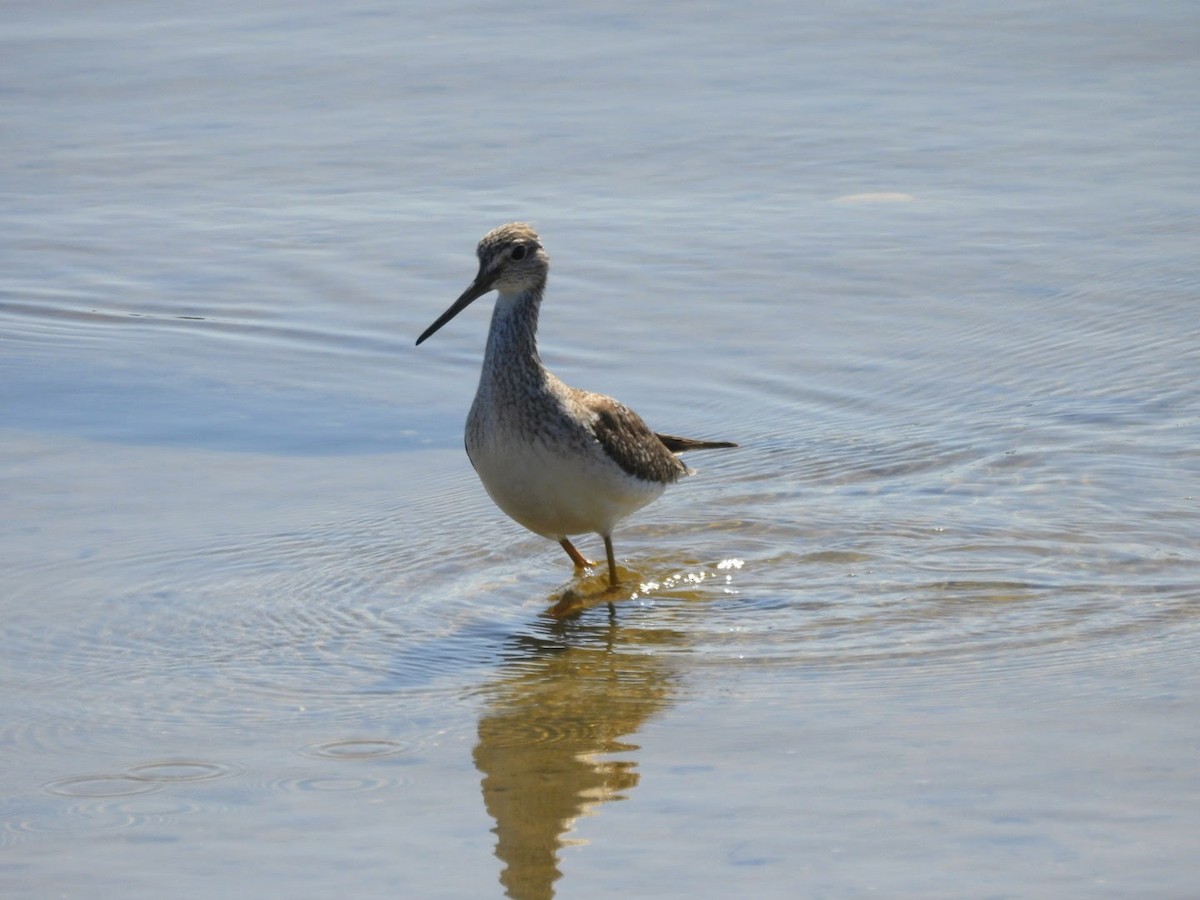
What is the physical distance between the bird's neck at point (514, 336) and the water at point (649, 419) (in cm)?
99

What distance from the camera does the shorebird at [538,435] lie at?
7.54m

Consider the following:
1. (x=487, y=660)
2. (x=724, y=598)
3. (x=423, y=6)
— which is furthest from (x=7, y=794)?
(x=423, y=6)

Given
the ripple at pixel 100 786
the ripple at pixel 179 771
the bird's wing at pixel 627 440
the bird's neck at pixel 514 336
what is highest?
the bird's neck at pixel 514 336

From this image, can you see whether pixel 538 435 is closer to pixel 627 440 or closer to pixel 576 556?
pixel 627 440

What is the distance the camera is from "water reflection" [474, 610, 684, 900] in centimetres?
516

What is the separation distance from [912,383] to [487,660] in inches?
162

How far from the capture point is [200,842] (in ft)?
16.6

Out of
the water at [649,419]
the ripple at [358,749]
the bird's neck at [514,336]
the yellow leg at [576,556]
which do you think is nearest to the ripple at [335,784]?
the water at [649,419]

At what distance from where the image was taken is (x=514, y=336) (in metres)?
7.81

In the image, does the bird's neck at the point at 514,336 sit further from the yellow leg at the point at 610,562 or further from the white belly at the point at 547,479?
the yellow leg at the point at 610,562

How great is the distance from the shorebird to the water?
42 centimetres

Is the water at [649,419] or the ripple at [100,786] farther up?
the water at [649,419]

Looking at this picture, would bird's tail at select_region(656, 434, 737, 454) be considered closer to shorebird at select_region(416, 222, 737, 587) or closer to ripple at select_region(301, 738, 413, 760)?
shorebird at select_region(416, 222, 737, 587)

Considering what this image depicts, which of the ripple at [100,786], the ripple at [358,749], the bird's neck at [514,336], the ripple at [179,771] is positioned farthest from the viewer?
the bird's neck at [514,336]
